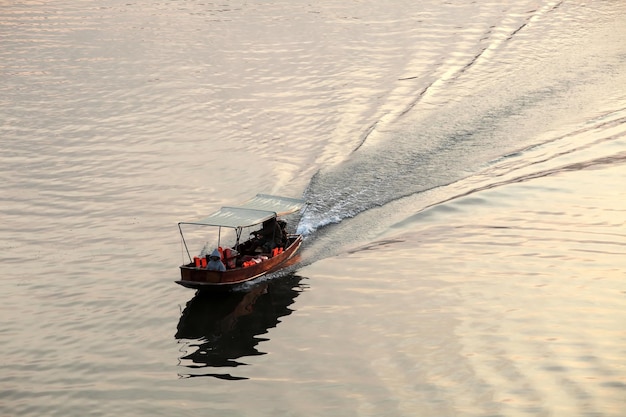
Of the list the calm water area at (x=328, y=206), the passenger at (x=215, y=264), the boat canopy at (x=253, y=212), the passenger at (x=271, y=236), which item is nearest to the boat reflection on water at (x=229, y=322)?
the calm water area at (x=328, y=206)

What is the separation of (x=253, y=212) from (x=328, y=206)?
355 centimetres

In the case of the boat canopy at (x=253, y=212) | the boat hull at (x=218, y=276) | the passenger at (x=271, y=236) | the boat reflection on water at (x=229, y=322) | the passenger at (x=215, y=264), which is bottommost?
the boat reflection on water at (x=229, y=322)

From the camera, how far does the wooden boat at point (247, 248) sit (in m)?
21.7

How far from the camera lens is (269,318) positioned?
838 inches

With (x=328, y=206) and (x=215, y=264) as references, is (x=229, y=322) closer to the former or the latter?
(x=215, y=264)

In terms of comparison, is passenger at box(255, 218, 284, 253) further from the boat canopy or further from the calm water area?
the calm water area

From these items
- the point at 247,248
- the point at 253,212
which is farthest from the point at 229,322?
the point at 253,212

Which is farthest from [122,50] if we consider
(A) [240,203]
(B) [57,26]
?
(A) [240,203]

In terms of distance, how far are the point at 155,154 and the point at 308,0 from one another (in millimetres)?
20616

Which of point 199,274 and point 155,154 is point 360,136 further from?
point 199,274

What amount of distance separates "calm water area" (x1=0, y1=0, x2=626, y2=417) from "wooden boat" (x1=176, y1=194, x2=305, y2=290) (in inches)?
20.8

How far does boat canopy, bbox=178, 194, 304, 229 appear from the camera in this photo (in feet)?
75.3

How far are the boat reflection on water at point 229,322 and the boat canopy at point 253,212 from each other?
1662 millimetres

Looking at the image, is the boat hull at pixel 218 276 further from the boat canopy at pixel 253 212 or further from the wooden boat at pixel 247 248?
the boat canopy at pixel 253 212
